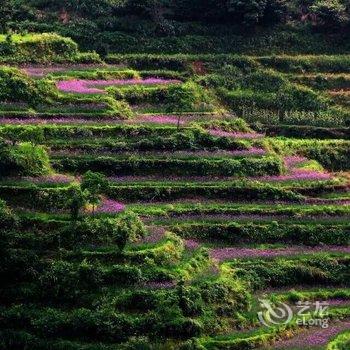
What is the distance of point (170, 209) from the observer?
45.8 m

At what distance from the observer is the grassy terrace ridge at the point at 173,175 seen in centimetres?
3753

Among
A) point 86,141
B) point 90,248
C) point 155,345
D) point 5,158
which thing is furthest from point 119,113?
point 155,345

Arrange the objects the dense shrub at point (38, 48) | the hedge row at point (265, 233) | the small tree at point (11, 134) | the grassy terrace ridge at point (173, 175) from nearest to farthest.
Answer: the grassy terrace ridge at point (173, 175) < the hedge row at point (265, 233) < the small tree at point (11, 134) < the dense shrub at point (38, 48)

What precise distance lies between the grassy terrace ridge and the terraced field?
0.12 meters

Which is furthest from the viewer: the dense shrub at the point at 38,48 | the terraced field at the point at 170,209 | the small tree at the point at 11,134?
the dense shrub at the point at 38,48

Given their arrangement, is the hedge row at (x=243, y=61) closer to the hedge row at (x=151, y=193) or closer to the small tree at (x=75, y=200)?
the hedge row at (x=151, y=193)

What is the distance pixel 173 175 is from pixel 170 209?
4.22 m

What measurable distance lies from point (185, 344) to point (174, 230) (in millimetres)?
10486

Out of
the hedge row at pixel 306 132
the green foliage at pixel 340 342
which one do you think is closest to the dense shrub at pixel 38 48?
the hedge row at pixel 306 132

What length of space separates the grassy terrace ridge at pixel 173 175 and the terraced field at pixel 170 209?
12 cm

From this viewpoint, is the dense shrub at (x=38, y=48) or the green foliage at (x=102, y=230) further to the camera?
the dense shrub at (x=38, y=48)

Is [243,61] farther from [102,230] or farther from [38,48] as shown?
[102,230]

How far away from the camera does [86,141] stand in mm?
51000

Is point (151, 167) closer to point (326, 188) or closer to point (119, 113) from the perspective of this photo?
point (119, 113)
